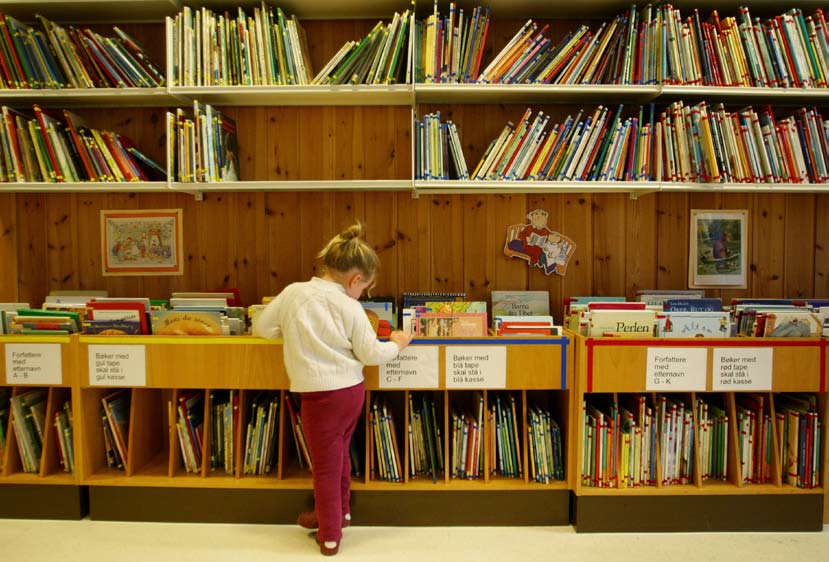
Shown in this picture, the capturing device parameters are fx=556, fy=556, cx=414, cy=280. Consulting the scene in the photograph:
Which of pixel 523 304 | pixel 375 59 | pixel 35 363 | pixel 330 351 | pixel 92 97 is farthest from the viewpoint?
pixel 523 304

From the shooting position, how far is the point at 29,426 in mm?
2219

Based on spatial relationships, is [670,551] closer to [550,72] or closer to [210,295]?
[550,72]

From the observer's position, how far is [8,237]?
262 centimetres

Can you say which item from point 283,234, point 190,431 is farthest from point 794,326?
point 190,431

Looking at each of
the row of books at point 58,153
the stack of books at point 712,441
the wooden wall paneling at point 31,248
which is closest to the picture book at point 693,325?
the stack of books at point 712,441

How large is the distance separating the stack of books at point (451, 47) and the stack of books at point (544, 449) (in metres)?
1.39

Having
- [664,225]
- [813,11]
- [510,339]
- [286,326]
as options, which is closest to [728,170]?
[664,225]

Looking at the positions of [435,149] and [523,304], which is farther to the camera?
[523,304]

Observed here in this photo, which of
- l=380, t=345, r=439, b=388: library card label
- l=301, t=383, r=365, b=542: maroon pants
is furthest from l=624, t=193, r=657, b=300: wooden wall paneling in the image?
l=301, t=383, r=365, b=542: maroon pants

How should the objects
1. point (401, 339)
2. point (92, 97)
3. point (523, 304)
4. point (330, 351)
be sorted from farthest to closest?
1. point (523, 304)
2. point (92, 97)
3. point (401, 339)
4. point (330, 351)

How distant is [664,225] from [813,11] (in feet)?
3.52

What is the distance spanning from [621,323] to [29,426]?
7.73 ft

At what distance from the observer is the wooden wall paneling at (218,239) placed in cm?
259

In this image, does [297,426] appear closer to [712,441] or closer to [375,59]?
[375,59]
